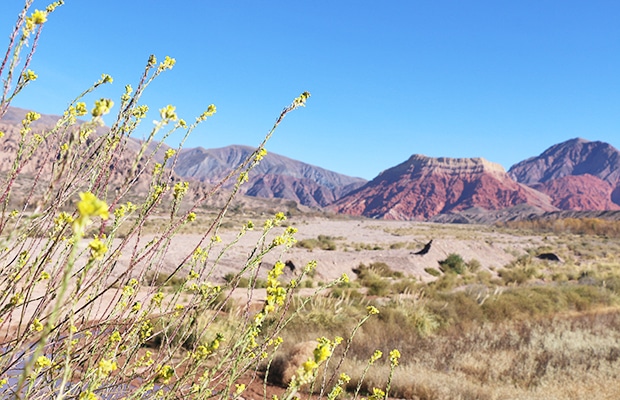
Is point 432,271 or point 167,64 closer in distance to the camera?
point 167,64

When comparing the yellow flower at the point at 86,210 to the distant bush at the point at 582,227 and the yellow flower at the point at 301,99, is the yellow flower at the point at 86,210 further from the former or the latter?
the distant bush at the point at 582,227

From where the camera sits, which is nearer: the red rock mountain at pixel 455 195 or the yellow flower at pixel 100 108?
the yellow flower at pixel 100 108

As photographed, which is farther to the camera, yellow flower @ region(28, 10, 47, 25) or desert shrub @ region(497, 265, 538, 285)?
desert shrub @ region(497, 265, 538, 285)

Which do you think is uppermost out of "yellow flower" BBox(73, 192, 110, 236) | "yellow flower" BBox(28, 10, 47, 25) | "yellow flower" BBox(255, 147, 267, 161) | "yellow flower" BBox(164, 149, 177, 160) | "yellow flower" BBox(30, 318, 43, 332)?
"yellow flower" BBox(28, 10, 47, 25)

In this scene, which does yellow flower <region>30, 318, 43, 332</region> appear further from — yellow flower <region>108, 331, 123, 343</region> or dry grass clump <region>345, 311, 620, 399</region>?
dry grass clump <region>345, 311, 620, 399</region>

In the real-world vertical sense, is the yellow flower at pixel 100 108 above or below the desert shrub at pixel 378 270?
above

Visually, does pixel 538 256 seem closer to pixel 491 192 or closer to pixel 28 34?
pixel 28 34

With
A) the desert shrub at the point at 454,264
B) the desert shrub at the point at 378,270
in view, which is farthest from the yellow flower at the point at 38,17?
the desert shrub at the point at 454,264

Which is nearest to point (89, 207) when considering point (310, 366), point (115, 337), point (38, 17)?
point (310, 366)

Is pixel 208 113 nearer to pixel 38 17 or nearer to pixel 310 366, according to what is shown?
pixel 38 17

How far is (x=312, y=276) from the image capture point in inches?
685

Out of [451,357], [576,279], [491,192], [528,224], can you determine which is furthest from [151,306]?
[491,192]

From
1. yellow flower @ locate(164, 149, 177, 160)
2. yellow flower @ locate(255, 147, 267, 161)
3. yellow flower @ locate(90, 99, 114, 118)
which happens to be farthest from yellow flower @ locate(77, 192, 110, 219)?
yellow flower @ locate(164, 149, 177, 160)


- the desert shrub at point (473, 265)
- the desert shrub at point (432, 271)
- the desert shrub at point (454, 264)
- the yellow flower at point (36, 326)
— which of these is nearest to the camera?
the yellow flower at point (36, 326)
